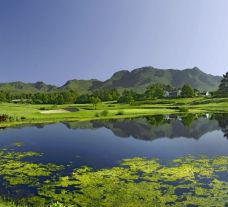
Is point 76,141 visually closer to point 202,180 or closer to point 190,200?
point 202,180

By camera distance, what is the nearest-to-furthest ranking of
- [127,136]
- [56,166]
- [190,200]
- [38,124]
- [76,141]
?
[190,200] → [56,166] → [76,141] → [127,136] → [38,124]

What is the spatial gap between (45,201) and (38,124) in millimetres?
62360

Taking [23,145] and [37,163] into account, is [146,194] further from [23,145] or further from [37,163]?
[23,145]

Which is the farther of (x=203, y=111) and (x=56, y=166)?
(x=203, y=111)

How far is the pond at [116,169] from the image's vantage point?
27859mm

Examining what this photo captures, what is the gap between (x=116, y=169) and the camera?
37.8 m

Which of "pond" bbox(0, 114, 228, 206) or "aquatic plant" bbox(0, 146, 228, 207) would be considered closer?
"aquatic plant" bbox(0, 146, 228, 207)

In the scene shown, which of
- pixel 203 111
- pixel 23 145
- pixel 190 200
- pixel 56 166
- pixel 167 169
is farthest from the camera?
pixel 203 111

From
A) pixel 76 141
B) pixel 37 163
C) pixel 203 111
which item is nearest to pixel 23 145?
pixel 76 141

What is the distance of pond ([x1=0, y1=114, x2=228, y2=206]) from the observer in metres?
27.9

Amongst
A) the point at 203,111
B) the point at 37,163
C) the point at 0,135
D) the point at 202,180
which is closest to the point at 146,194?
the point at 202,180

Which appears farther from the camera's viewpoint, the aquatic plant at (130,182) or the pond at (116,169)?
the pond at (116,169)

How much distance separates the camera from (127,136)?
→ 2598 inches

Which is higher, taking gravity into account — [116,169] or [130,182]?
[116,169]
